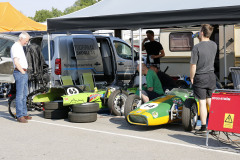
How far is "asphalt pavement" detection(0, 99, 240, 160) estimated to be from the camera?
5637mm

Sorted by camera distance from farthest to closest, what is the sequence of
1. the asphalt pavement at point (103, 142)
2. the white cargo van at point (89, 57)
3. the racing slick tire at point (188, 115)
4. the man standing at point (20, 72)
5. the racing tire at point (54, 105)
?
the white cargo van at point (89, 57)
the racing tire at point (54, 105)
the man standing at point (20, 72)
the racing slick tire at point (188, 115)
the asphalt pavement at point (103, 142)

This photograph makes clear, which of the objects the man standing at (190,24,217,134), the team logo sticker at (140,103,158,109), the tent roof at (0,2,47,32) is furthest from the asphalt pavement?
the tent roof at (0,2,47,32)

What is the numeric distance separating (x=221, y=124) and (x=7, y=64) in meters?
7.67

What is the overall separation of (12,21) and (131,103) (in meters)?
14.1

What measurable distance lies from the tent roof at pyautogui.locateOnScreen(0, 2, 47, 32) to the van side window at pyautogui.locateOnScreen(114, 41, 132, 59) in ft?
26.7

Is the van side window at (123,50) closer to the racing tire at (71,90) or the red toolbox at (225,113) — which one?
the racing tire at (71,90)

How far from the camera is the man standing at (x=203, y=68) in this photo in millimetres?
6773

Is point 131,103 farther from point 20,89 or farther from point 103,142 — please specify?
point 20,89

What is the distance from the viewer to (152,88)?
870 cm

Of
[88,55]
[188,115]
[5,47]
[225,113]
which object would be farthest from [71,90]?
[225,113]

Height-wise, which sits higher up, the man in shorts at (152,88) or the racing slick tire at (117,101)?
the man in shorts at (152,88)

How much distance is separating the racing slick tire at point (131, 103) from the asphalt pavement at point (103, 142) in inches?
12.0

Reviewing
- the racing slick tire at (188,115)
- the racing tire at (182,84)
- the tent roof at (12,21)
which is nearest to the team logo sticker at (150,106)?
the racing slick tire at (188,115)

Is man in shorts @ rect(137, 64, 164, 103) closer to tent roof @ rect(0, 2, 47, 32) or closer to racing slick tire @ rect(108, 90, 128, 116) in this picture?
racing slick tire @ rect(108, 90, 128, 116)
